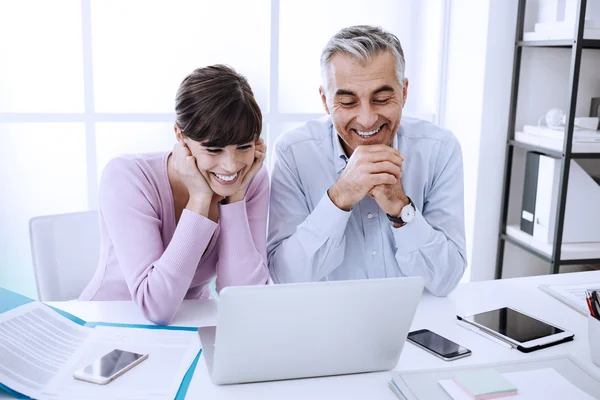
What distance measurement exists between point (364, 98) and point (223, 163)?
→ 39cm

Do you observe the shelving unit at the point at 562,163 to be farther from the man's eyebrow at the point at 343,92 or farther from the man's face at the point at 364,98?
the man's eyebrow at the point at 343,92

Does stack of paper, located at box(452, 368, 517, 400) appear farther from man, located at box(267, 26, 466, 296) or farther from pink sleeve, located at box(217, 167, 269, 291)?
pink sleeve, located at box(217, 167, 269, 291)

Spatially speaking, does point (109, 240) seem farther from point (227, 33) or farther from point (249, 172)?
point (227, 33)

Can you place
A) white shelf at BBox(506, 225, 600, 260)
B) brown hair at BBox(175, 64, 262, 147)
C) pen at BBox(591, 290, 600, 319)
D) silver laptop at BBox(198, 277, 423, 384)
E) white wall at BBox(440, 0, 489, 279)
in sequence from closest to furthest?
silver laptop at BBox(198, 277, 423, 384)
pen at BBox(591, 290, 600, 319)
brown hair at BBox(175, 64, 262, 147)
white shelf at BBox(506, 225, 600, 260)
white wall at BBox(440, 0, 489, 279)

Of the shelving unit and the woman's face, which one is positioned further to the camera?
the shelving unit

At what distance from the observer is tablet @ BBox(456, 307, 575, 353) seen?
1.16 meters

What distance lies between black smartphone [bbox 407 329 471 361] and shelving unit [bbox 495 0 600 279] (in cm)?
143

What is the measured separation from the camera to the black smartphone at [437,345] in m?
1.11

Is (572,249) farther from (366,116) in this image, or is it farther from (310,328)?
(310,328)

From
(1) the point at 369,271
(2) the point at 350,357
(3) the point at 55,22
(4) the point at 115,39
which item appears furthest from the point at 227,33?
(2) the point at 350,357

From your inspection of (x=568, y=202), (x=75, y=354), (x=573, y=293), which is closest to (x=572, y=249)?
(x=568, y=202)

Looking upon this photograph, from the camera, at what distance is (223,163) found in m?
1.41

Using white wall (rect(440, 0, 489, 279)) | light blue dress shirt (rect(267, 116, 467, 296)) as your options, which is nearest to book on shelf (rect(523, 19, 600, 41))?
white wall (rect(440, 0, 489, 279))

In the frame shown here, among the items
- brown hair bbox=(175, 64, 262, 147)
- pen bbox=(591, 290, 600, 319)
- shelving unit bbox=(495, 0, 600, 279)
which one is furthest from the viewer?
shelving unit bbox=(495, 0, 600, 279)
